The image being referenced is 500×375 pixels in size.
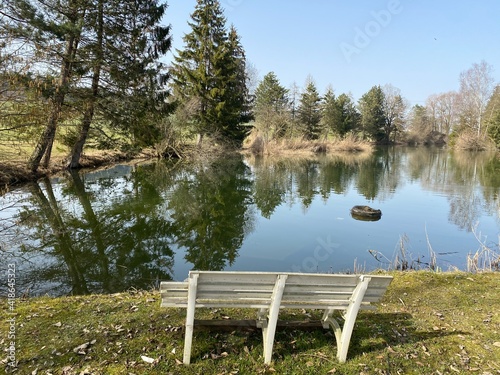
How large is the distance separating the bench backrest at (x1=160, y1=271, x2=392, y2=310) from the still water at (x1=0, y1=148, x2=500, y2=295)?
3615 millimetres

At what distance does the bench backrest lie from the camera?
2.81 meters

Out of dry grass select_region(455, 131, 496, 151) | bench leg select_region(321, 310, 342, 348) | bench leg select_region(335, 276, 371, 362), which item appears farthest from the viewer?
dry grass select_region(455, 131, 496, 151)

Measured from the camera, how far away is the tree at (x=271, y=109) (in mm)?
42312

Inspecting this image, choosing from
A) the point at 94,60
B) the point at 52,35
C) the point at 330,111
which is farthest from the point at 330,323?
the point at 330,111

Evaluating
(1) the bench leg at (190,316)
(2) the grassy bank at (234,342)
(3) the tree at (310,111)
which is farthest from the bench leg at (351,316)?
(3) the tree at (310,111)

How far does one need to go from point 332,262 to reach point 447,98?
73.2m

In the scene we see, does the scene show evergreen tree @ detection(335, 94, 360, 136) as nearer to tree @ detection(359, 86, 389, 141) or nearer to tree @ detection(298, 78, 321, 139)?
tree @ detection(359, 86, 389, 141)

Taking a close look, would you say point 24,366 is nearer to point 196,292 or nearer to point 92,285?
point 196,292

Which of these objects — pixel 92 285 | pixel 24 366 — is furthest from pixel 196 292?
pixel 92 285

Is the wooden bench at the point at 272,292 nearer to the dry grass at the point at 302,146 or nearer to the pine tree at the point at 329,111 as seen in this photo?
the dry grass at the point at 302,146

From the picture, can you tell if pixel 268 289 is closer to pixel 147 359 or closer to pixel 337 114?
pixel 147 359
